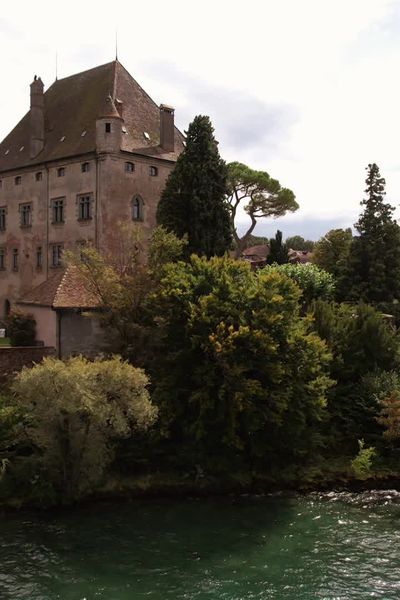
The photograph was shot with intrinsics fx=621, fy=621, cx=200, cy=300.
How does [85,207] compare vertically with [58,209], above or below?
below

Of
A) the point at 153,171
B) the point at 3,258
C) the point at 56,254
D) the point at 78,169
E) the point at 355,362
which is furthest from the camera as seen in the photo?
the point at 3,258

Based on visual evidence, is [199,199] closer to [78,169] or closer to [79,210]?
[79,210]

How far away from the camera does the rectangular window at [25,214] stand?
44.9 m

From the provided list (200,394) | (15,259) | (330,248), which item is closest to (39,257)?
(15,259)

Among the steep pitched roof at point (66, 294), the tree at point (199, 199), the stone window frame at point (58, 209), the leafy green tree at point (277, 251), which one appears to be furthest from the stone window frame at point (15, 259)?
the leafy green tree at point (277, 251)

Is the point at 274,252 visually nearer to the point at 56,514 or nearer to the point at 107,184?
the point at 107,184

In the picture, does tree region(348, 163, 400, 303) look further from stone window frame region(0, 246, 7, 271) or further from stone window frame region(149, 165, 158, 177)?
stone window frame region(0, 246, 7, 271)

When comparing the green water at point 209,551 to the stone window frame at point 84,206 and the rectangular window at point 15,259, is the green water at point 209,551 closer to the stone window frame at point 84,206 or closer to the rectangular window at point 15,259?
the stone window frame at point 84,206

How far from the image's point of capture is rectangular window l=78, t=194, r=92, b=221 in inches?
1592

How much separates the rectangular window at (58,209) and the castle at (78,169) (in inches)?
2.7

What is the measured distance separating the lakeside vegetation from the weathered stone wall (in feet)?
5.47

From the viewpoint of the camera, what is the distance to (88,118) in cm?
4206

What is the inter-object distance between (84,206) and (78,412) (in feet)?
79.0

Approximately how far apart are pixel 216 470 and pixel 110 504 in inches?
159
